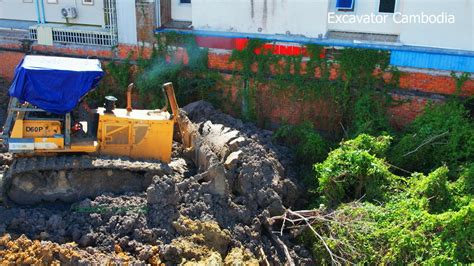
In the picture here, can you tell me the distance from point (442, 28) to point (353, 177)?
478 cm

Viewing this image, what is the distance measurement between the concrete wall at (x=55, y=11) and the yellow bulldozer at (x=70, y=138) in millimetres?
6466

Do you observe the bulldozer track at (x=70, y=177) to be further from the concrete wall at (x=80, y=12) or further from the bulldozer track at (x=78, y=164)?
the concrete wall at (x=80, y=12)

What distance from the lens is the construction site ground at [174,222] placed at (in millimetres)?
8180

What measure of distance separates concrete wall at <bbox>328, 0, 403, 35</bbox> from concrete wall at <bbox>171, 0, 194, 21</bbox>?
4597 mm

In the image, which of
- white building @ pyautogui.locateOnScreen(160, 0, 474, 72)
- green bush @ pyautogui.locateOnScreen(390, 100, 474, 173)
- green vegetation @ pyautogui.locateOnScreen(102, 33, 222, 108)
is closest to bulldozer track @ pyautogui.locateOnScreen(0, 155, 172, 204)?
green vegetation @ pyautogui.locateOnScreen(102, 33, 222, 108)

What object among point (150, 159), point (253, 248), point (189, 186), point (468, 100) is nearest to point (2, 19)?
point (150, 159)

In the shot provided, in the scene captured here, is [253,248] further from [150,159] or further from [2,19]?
[2,19]

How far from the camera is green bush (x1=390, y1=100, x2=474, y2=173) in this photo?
10484mm

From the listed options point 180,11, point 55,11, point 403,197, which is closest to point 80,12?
point 55,11

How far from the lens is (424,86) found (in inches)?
471

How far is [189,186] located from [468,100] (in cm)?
687

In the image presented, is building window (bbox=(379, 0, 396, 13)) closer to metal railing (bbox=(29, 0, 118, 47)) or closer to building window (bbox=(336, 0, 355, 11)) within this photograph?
building window (bbox=(336, 0, 355, 11))

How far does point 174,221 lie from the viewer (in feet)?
28.9

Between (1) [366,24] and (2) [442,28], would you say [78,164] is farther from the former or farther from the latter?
(2) [442,28]
